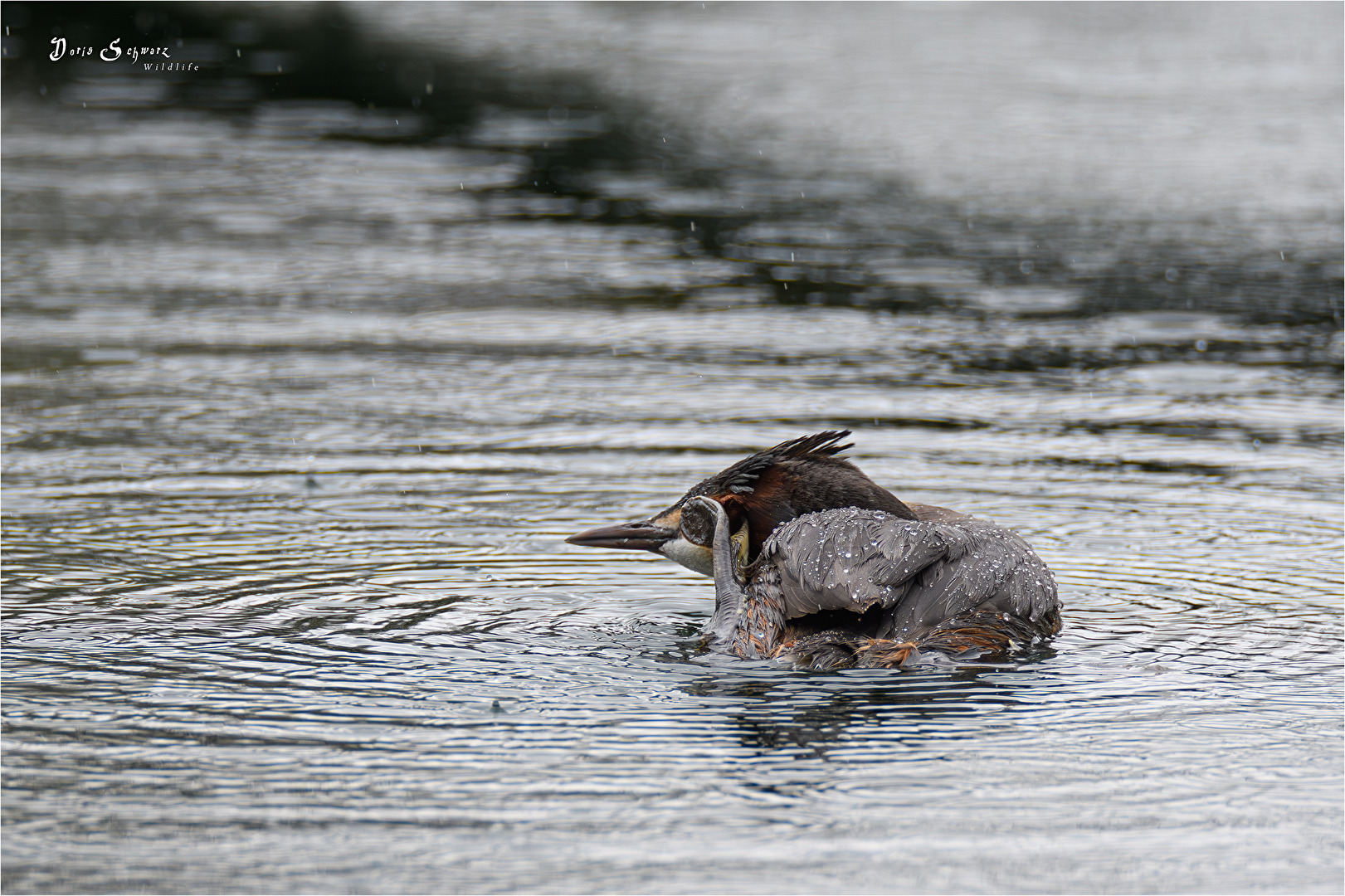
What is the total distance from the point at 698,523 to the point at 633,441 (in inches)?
111

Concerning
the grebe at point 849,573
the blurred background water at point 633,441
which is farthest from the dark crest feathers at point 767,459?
the blurred background water at point 633,441

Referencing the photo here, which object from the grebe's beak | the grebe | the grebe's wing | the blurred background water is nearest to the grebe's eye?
the grebe

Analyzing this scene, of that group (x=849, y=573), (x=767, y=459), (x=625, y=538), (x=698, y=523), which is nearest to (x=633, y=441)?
(x=625, y=538)

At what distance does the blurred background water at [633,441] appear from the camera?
199 inches

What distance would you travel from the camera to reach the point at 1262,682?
624cm

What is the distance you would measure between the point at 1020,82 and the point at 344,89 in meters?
7.66

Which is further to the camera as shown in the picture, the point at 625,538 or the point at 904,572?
the point at 625,538

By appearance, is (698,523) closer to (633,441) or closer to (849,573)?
(849,573)

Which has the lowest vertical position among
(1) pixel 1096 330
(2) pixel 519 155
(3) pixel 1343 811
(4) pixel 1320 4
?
(3) pixel 1343 811

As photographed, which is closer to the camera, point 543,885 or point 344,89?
point 543,885

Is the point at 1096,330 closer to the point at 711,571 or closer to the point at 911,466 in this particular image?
the point at 911,466

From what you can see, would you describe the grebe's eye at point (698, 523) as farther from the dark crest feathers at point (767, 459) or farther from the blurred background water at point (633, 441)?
the blurred background water at point (633, 441)

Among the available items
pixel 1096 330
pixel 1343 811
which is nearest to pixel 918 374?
pixel 1096 330

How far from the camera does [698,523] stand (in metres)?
7.21
